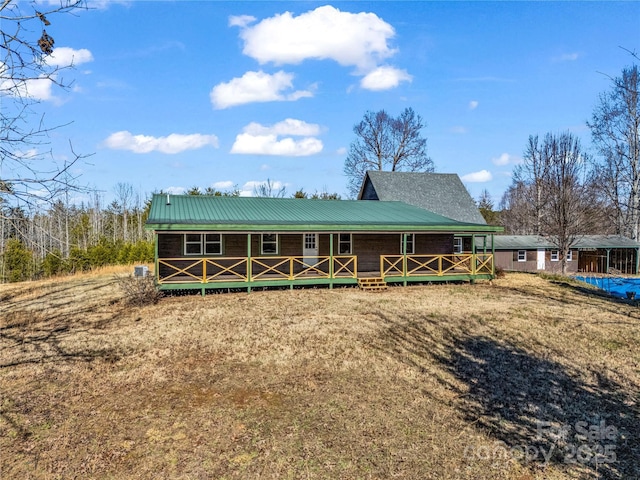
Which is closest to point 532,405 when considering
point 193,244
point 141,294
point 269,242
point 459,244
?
point 141,294

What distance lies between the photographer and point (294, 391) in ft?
22.1

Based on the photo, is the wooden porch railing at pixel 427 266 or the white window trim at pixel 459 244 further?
the white window trim at pixel 459 244

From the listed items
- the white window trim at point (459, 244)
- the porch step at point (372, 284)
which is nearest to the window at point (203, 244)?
the porch step at point (372, 284)

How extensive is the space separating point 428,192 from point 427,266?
9.59 metres

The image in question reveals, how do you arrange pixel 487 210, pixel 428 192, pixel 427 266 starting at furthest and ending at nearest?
pixel 487 210 → pixel 428 192 → pixel 427 266

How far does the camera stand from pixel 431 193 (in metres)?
26.9

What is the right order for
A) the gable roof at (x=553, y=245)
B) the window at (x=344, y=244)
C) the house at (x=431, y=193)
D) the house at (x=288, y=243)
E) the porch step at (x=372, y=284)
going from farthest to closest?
the gable roof at (x=553, y=245), the house at (x=431, y=193), the window at (x=344, y=244), the porch step at (x=372, y=284), the house at (x=288, y=243)

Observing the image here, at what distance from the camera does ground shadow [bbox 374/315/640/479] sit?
5.01m

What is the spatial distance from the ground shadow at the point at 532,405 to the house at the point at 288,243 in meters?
6.90

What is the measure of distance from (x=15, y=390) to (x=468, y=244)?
23.4m

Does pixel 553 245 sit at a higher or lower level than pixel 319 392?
higher

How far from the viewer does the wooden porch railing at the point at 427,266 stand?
17.1 metres

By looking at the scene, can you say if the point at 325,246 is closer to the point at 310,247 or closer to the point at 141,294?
the point at 310,247

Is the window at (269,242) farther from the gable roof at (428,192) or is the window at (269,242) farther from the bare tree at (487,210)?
the bare tree at (487,210)
